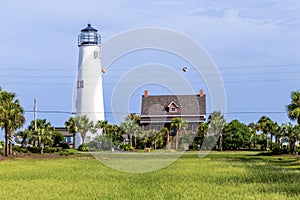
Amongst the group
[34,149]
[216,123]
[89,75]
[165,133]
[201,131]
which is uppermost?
[89,75]

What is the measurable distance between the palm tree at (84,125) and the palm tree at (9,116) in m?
14.3

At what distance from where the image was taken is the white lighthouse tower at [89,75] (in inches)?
2450

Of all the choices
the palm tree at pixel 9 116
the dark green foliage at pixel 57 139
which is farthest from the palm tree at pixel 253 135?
the palm tree at pixel 9 116

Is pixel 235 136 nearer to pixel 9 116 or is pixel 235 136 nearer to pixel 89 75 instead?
pixel 89 75

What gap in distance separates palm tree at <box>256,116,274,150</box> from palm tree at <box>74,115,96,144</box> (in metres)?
21.4

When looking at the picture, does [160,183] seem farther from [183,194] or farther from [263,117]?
[263,117]

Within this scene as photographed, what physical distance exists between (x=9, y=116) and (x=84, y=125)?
18594mm

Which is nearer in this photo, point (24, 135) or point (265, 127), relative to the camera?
point (24, 135)

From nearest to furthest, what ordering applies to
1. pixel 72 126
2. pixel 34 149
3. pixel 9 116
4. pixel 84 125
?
pixel 9 116 < pixel 34 149 < pixel 84 125 < pixel 72 126

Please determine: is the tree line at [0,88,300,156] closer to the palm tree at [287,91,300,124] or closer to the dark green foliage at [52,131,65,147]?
the dark green foliage at [52,131,65,147]

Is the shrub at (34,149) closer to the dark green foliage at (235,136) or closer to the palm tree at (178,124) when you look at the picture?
the palm tree at (178,124)

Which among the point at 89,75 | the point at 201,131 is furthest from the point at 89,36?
the point at 201,131

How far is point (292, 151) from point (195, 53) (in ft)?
108

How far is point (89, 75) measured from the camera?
6312cm
